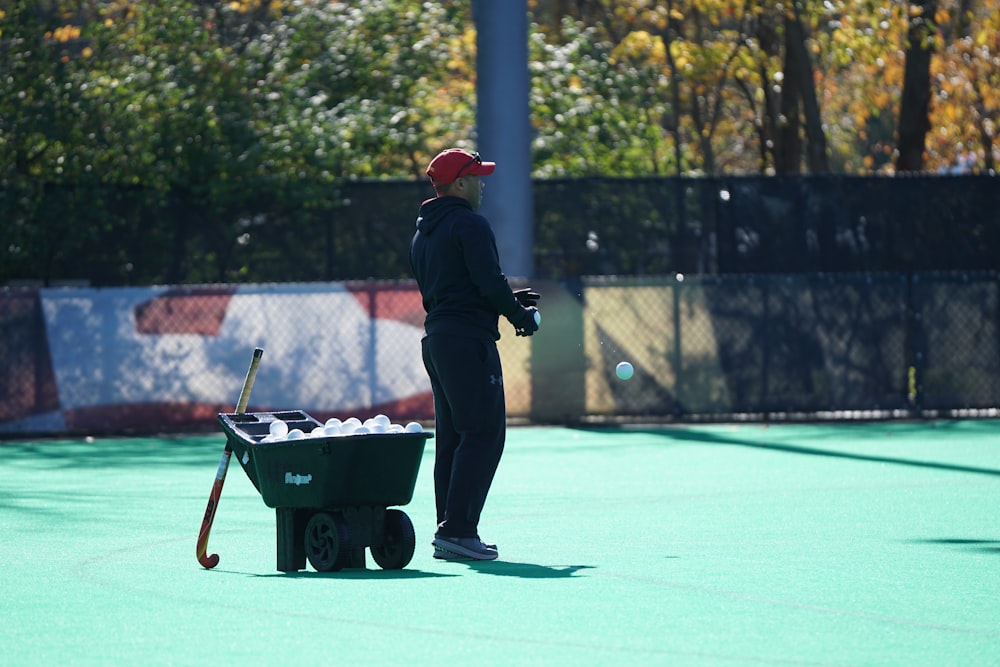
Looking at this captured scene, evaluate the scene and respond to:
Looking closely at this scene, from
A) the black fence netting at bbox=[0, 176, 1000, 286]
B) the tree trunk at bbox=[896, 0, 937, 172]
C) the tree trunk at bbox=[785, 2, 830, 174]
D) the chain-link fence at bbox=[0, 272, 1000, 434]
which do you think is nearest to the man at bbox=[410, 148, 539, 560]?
the chain-link fence at bbox=[0, 272, 1000, 434]

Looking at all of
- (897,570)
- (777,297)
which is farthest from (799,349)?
(897,570)

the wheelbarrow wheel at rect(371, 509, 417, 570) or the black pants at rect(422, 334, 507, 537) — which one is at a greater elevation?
the black pants at rect(422, 334, 507, 537)

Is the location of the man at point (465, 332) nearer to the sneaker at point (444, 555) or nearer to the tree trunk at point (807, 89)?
the sneaker at point (444, 555)

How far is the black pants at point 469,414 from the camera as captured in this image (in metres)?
9.34

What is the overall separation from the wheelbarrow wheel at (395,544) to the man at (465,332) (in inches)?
12.4

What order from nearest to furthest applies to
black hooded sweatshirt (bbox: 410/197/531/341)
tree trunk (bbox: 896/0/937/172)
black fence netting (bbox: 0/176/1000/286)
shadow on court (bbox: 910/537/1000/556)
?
black hooded sweatshirt (bbox: 410/197/531/341) < shadow on court (bbox: 910/537/1000/556) < black fence netting (bbox: 0/176/1000/286) < tree trunk (bbox: 896/0/937/172)

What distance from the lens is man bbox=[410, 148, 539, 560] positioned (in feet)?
30.6

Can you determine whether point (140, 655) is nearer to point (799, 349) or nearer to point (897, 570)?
point (897, 570)

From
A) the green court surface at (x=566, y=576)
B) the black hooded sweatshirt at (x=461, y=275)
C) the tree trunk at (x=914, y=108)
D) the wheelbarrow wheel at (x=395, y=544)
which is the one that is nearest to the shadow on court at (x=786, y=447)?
the green court surface at (x=566, y=576)

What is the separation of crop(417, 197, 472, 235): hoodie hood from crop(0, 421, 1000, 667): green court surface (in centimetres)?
170

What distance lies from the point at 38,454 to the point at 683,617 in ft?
35.6

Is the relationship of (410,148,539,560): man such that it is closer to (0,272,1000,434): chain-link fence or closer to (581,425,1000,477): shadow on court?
(581,425,1000,477): shadow on court

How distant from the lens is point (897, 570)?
356 inches

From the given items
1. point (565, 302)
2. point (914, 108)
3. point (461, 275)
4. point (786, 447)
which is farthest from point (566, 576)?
point (914, 108)
